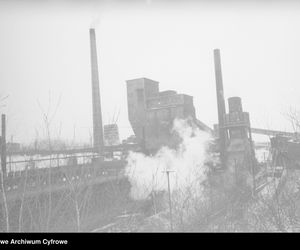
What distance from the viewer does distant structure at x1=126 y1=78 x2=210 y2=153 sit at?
23.9 m

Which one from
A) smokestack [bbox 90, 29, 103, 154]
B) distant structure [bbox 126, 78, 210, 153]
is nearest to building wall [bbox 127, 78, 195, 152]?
distant structure [bbox 126, 78, 210, 153]

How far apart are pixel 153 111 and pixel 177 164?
228 inches

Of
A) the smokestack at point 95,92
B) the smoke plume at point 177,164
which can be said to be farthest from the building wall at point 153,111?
the smokestack at point 95,92

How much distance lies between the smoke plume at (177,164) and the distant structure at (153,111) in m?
0.79

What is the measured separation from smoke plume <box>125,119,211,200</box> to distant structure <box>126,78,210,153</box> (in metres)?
0.79

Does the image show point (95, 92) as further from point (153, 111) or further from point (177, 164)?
point (177, 164)

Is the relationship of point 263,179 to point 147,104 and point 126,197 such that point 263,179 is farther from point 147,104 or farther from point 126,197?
point 147,104

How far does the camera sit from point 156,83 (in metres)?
26.1

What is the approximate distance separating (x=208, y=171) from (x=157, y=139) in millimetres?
5158

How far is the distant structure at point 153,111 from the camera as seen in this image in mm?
23875

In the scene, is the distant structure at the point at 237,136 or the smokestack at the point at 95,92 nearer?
the distant structure at the point at 237,136

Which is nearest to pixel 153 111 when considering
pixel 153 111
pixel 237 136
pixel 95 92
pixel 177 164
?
pixel 153 111

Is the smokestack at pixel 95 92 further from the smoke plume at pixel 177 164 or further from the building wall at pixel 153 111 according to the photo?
the building wall at pixel 153 111

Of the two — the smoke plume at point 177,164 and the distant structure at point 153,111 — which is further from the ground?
the distant structure at point 153,111
